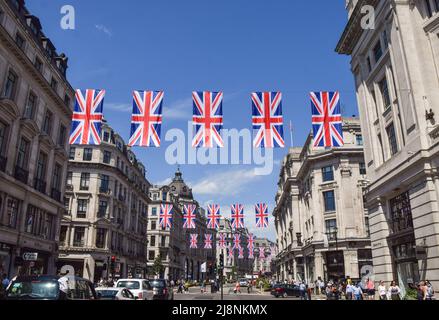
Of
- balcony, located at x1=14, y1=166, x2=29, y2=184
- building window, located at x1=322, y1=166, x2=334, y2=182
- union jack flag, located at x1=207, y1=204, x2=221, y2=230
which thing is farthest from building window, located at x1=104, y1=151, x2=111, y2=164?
building window, located at x1=322, y1=166, x2=334, y2=182

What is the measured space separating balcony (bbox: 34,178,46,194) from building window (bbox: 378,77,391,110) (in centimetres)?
2828

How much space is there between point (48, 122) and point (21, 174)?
7.33 metres

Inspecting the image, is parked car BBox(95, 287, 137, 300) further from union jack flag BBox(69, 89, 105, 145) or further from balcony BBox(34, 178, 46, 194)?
balcony BBox(34, 178, 46, 194)

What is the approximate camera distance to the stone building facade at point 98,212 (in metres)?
53.9

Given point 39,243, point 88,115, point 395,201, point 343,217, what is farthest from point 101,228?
point 395,201

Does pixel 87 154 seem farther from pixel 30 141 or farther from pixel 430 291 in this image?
pixel 430 291

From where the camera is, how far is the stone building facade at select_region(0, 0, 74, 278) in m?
26.8

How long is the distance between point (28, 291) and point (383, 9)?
85.9ft

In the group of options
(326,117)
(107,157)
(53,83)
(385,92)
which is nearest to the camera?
(326,117)

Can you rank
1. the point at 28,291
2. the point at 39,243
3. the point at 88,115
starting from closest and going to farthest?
the point at 28,291, the point at 88,115, the point at 39,243

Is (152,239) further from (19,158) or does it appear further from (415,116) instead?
(415,116)

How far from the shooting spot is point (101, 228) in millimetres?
56594

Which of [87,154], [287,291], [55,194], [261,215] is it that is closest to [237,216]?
[261,215]

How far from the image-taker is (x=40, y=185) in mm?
32281
